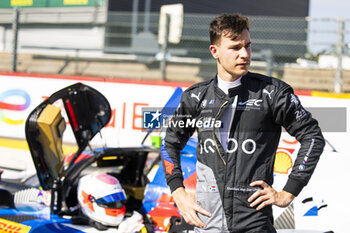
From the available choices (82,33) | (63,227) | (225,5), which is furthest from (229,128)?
(225,5)

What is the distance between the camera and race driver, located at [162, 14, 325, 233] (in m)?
2.18

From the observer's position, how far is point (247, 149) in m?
2.23

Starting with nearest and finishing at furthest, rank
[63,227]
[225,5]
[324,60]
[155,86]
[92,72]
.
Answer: [63,227], [155,86], [324,60], [92,72], [225,5]

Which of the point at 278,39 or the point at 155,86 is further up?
the point at 278,39

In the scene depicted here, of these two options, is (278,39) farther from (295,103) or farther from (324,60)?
(295,103)

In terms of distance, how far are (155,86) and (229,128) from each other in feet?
18.3

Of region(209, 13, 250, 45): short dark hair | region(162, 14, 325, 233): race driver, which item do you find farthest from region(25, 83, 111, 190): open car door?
region(209, 13, 250, 45): short dark hair

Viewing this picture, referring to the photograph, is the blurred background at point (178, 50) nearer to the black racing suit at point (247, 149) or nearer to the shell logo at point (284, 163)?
the shell logo at point (284, 163)

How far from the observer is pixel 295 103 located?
223cm

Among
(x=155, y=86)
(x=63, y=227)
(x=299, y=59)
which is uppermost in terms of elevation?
(x=299, y=59)

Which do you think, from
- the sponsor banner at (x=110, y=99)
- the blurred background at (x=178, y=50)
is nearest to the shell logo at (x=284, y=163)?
the sponsor banner at (x=110, y=99)

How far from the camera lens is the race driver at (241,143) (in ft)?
7.14

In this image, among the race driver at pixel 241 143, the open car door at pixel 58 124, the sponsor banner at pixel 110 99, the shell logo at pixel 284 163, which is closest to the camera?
the race driver at pixel 241 143

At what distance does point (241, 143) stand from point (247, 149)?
0.13ft
